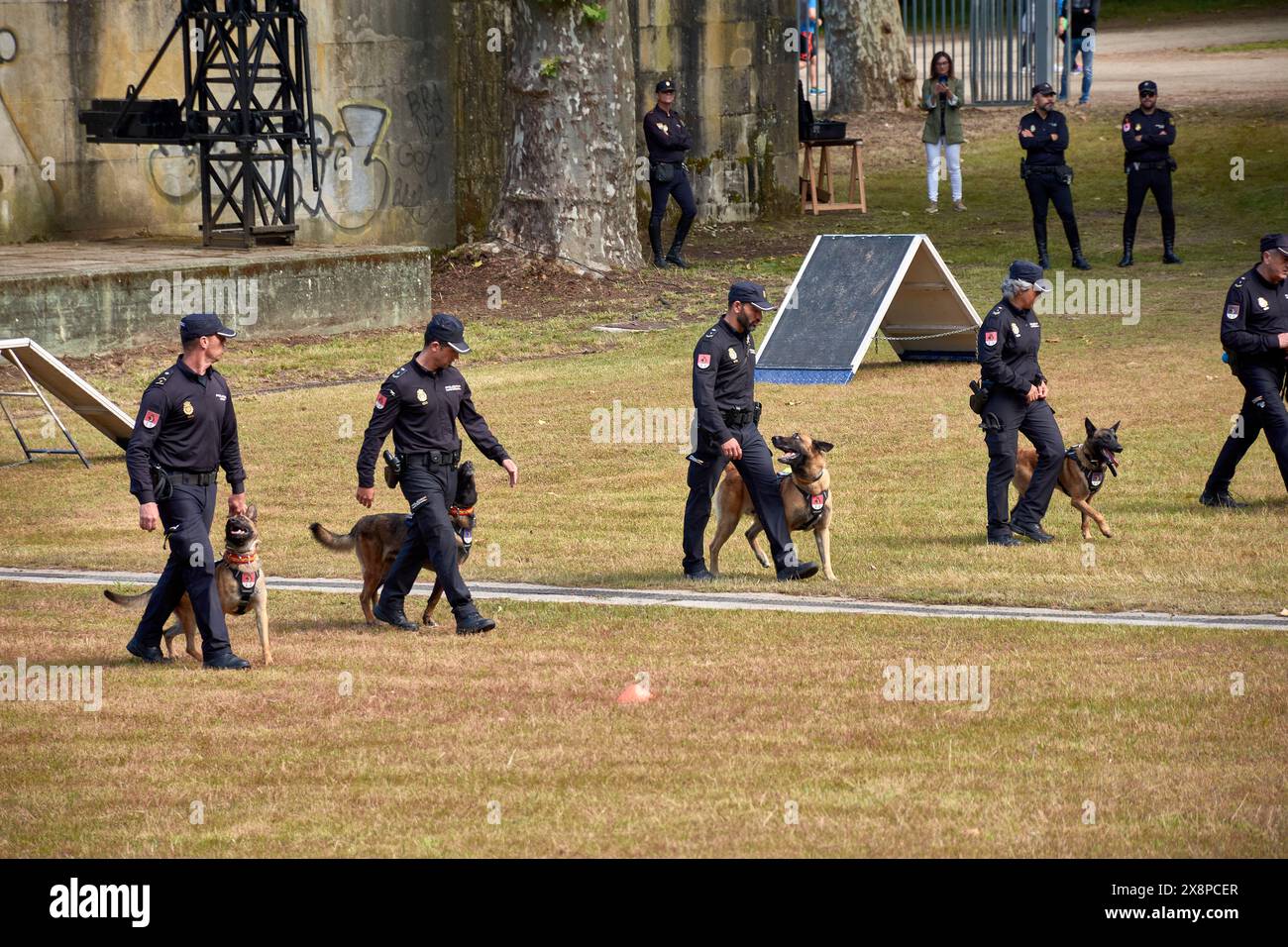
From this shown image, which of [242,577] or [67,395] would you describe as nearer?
[242,577]

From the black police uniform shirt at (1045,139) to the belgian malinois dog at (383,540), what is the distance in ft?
52.1

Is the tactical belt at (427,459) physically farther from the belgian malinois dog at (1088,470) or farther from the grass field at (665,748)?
the belgian malinois dog at (1088,470)

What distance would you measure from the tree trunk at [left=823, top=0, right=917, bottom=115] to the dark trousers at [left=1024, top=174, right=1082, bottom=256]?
16.9m

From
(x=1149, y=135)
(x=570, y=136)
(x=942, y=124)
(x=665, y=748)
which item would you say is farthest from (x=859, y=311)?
(x=665, y=748)

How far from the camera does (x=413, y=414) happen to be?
445 inches

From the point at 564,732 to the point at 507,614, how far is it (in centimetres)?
295

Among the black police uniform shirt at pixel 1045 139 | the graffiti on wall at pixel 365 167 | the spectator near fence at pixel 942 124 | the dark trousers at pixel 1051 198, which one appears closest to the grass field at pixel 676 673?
the dark trousers at pixel 1051 198

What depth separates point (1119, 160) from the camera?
112 feet

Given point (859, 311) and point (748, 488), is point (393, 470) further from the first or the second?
point (859, 311)

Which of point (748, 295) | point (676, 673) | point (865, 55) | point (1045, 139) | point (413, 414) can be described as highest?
point (865, 55)

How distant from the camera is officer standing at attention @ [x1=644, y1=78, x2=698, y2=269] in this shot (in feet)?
90.9

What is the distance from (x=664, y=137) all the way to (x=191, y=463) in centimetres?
1815
